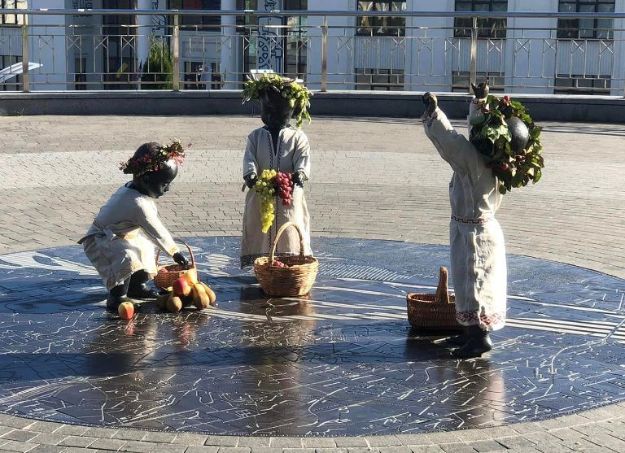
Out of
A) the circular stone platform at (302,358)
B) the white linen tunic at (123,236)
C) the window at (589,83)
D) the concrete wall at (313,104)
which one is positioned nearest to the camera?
the circular stone platform at (302,358)

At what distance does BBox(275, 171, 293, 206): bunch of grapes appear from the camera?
26.8 ft

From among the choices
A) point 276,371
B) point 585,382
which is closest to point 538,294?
point 585,382

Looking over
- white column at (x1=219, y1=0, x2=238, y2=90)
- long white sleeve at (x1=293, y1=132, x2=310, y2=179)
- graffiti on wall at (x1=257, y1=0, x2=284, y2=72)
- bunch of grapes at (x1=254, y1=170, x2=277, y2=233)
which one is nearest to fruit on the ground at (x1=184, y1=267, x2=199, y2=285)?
bunch of grapes at (x1=254, y1=170, x2=277, y2=233)

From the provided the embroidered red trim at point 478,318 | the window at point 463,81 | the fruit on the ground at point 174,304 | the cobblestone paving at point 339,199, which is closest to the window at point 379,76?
the window at point 463,81

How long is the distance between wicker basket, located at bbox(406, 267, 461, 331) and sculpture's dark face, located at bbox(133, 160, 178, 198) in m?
1.93

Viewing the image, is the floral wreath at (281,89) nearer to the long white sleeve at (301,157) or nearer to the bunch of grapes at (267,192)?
the long white sleeve at (301,157)

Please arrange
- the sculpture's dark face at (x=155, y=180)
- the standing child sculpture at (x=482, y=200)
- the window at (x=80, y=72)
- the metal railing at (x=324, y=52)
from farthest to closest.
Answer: the window at (x=80, y=72) < the metal railing at (x=324, y=52) < the sculpture's dark face at (x=155, y=180) < the standing child sculpture at (x=482, y=200)

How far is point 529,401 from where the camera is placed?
6.16 meters

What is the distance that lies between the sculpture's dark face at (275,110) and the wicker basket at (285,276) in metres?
0.87

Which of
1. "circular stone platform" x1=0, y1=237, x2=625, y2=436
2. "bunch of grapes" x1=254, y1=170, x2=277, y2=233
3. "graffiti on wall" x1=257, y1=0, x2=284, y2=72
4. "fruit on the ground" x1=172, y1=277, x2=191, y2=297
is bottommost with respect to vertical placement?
"circular stone platform" x1=0, y1=237, x2=625, y2=436

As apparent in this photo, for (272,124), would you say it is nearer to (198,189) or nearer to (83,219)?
(83,219)

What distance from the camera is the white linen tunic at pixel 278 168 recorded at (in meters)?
8.59

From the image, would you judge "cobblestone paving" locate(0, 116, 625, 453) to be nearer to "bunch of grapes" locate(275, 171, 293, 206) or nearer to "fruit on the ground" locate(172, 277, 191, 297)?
"fruit on the ground" locate(172, 277, 191, 297)

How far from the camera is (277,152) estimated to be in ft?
28.2
